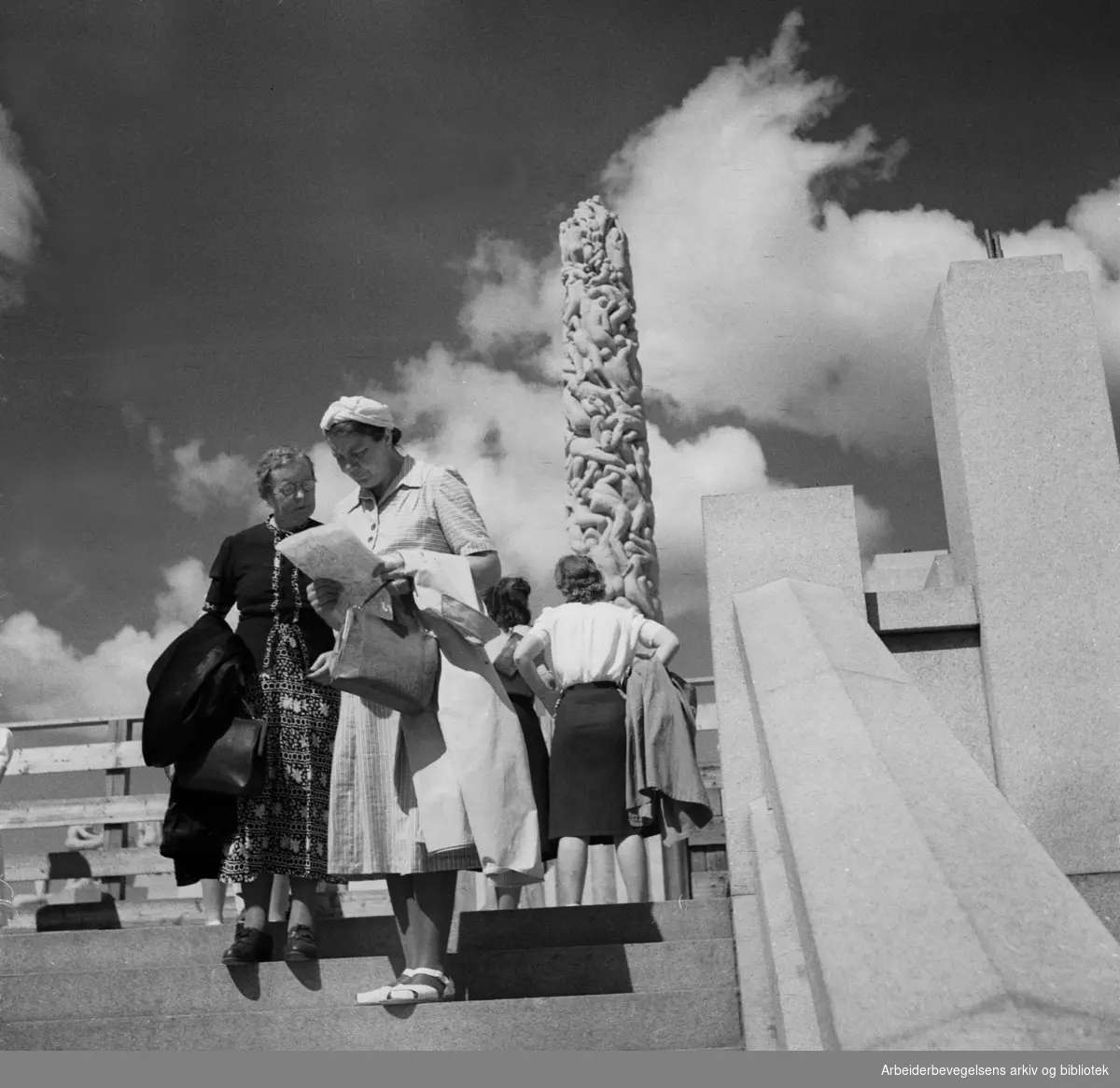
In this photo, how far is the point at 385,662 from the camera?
3363 millimetres

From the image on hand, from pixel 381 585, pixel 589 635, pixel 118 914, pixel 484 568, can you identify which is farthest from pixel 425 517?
pixel 118 914

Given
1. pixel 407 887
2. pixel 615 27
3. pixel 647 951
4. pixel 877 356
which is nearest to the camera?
pixel 407 887

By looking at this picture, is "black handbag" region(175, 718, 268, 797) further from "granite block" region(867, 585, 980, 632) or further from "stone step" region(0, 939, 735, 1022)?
"granite block" region(867, 585, 980, 632)

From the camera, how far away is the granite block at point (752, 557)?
4.43m

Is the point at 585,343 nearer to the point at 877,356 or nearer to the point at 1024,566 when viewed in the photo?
the point at 877,356

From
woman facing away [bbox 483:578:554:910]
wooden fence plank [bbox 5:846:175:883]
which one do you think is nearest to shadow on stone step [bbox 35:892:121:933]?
wooden fence plank [bbox 5:846:175:883]

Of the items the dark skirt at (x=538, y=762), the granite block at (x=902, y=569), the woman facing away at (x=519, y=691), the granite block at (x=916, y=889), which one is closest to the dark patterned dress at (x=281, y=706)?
the woman facing away at (x=519, y=691)

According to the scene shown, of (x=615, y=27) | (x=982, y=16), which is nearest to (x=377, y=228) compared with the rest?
(x=615, y=27)

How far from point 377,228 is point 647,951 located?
14.9m

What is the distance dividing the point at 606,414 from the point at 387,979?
319 inches

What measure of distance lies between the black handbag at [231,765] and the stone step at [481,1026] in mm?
639

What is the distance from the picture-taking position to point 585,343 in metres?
11.5

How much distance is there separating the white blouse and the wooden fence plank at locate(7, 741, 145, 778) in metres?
5.89

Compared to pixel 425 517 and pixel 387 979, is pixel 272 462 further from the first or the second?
pixel 387 979
